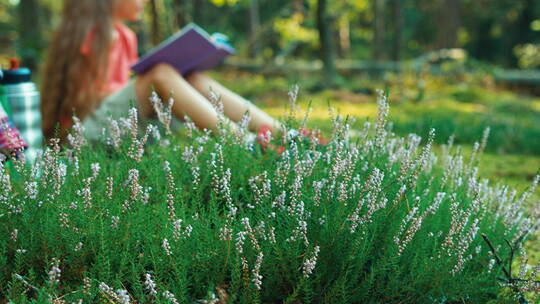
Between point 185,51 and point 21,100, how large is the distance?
3.93 ft

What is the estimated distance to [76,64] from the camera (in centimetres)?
443

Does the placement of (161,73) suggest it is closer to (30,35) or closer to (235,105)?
(235,105)

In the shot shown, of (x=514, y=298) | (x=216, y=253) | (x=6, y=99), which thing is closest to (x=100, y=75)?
(x=6, y=99)

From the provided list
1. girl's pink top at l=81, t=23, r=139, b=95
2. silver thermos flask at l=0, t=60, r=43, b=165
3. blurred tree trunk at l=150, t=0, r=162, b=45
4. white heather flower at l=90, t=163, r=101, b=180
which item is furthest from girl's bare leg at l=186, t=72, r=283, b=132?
blurred tree trunk at l=150, t=0, r=162, b=45

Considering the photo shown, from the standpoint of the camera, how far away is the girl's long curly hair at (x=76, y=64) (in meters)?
4.40

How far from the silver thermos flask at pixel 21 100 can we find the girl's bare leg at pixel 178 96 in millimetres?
681

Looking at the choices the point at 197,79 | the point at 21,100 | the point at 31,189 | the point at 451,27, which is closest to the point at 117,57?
the point at 197,79

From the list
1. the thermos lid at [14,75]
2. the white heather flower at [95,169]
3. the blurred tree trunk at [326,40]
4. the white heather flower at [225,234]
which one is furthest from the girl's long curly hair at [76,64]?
the blurred tree trunk at [326,40]

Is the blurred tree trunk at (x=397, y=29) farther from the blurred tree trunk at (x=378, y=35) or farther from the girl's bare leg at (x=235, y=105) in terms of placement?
the girl's bare leg at (x=235, y=105)

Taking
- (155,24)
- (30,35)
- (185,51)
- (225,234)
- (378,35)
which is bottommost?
(378,35)

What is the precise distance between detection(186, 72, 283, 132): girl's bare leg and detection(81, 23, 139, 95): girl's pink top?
0.65m

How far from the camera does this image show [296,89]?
7.60ft

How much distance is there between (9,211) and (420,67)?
11356mm

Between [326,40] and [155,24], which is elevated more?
[155,24]
